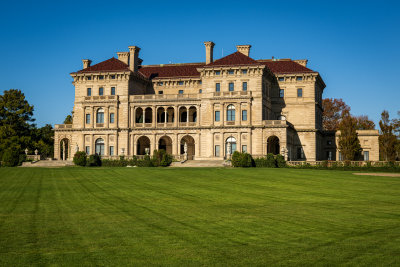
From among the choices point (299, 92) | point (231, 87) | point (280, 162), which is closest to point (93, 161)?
point (231, 87)

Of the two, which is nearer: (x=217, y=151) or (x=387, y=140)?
(x=387, y=140)

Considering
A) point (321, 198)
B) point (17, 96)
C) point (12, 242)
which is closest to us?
point (12, 242)

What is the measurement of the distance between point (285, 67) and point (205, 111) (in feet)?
54.3

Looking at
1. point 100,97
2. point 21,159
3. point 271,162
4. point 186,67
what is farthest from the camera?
point 186,67

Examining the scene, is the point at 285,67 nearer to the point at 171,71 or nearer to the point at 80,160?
the point at 171,71

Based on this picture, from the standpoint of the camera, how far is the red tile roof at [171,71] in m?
83.6

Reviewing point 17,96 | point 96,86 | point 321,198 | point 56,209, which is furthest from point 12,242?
point 17,96

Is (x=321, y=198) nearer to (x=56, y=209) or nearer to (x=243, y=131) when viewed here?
(x=56, y=209)

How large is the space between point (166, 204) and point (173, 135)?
5383 centimetres

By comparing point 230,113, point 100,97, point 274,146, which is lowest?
point 274,146

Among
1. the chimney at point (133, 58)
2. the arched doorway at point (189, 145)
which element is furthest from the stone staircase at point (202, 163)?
the chimney at point (133, 58)

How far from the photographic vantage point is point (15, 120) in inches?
3425

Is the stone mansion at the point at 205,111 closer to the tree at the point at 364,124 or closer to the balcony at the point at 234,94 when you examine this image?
the balcony at the point at 234,94

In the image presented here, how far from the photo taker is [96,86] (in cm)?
8044
